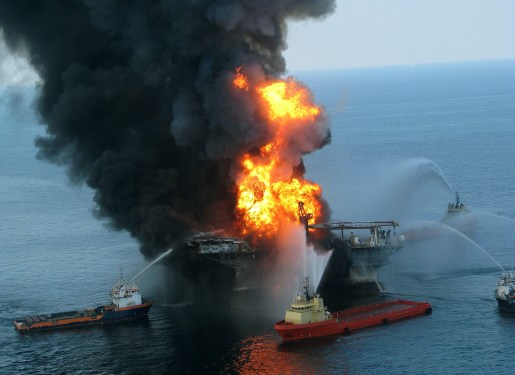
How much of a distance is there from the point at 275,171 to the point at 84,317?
107 ft

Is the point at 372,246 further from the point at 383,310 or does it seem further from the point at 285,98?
the point at 285,98

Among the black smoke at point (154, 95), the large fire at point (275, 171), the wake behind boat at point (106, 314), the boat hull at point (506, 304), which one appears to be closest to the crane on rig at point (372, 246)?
the large fire at point (275, 171)

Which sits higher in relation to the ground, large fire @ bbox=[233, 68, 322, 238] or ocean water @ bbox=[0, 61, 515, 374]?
large fire @ bbox=[233, 68, 322, 238]

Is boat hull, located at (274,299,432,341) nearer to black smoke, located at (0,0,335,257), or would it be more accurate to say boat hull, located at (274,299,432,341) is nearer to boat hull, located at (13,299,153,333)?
boat hull, located at (13,299,153,333)

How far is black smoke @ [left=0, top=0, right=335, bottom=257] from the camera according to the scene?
128 meters

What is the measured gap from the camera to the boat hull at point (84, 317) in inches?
4788

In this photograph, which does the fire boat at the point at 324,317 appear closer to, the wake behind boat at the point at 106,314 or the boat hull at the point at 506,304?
the boat hull at the point at 506,304

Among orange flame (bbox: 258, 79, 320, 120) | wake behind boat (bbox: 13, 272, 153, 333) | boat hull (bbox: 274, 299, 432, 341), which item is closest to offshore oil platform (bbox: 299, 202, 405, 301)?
boat hull (bbox: 274, 299, 432, 341)

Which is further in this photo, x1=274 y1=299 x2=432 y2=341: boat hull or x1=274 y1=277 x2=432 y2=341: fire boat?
x1=274 y1=277 x2=432 y2=341: fire boat

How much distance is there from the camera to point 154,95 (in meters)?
145

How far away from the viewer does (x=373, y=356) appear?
105812mm

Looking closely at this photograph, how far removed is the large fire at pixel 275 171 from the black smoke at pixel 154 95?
6.71ft

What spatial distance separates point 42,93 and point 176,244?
1604 inches

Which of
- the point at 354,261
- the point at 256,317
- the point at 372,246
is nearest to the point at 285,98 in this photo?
the point at 372,246
